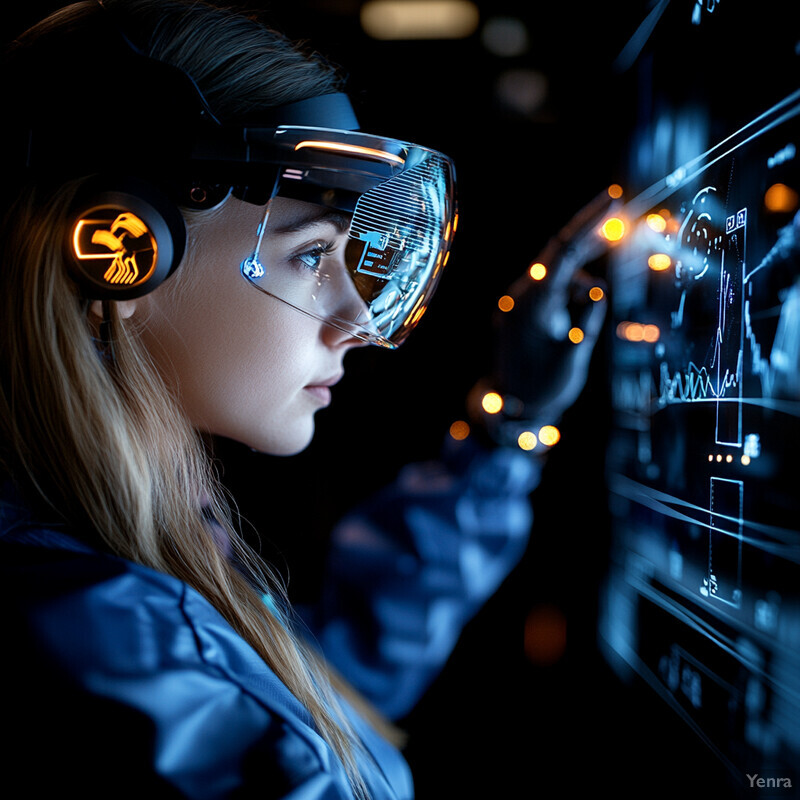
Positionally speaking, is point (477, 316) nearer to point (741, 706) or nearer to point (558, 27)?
point (558, 27)

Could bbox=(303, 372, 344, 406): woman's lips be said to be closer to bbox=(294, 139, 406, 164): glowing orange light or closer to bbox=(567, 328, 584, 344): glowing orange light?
→ bbox=(294, 139, 406, 164): glowing orange light

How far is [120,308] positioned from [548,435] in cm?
71

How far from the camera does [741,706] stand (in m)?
0.51

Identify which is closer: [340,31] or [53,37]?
[53,37]

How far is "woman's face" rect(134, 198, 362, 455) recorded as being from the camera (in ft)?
2.22

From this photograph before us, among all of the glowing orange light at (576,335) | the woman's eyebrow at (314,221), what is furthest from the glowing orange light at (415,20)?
the woman's eyebrow at (314,221)

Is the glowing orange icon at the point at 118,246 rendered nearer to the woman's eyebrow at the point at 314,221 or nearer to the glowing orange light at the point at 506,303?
the woman's eyebrow at the point at 314,221

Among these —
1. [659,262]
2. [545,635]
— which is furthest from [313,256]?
[545,635]

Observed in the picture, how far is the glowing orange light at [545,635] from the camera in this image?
4.08 feet

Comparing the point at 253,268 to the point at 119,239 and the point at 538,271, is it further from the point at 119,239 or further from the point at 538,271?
the point at 538,271

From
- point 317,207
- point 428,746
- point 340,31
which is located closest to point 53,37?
point 317,207

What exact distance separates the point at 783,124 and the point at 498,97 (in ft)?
2.89

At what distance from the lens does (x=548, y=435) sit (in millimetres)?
1102

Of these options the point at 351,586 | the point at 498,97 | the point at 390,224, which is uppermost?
the point at 498,97
